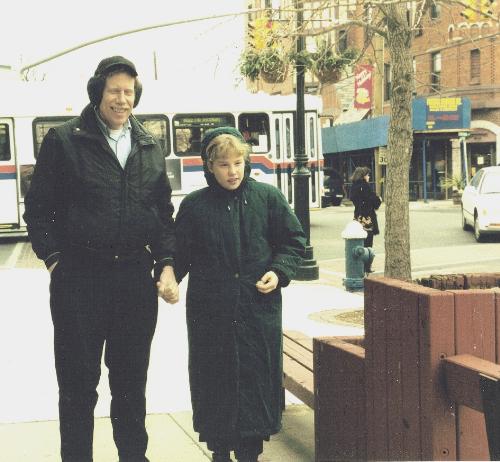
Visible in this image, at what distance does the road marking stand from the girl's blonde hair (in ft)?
40.8

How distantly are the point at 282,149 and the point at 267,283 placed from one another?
65.7ft

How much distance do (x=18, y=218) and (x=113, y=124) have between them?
60.7ft

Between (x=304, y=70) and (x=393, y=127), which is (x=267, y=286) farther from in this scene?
(x=304, y=70)

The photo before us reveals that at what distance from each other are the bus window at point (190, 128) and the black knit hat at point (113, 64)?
1922 cm

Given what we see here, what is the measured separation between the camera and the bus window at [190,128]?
23328mm

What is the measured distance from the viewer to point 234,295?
4.17m

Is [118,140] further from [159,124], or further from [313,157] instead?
[313,157]

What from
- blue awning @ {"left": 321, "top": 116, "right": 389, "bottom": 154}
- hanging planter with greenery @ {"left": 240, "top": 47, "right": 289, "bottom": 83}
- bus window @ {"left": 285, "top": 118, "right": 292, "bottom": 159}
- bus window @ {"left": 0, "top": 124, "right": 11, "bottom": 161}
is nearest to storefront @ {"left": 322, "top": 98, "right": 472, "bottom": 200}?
blue awning @ {"left": 321, "top": 116, "right": 389, "bottom": 154}

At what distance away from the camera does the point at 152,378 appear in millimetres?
6793

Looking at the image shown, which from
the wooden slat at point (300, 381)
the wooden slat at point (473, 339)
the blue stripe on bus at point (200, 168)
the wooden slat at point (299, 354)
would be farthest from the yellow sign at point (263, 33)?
the blue stripe on bus at point (200, 168)

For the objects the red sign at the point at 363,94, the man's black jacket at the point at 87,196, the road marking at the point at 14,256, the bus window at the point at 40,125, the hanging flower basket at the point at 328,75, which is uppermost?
the red sign at the point at 363,94

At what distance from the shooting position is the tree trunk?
885cm

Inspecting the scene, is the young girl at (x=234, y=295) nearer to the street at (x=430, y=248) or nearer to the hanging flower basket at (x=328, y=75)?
the street at (x=430, y=248)

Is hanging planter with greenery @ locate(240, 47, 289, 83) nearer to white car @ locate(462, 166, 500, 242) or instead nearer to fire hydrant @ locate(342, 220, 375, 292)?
fire hydrant @ locate(342, 220, 375, 292)
